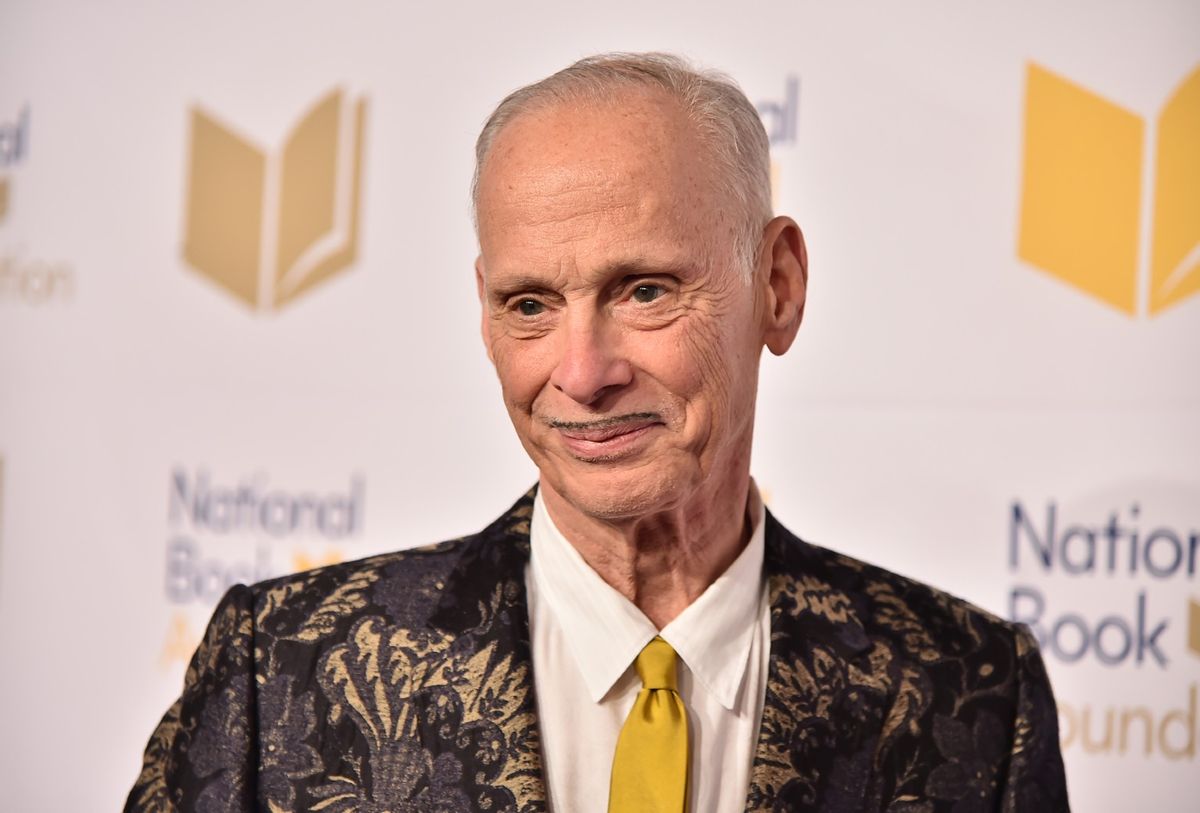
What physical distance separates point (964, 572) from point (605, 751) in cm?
123

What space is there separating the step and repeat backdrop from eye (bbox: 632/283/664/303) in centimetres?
117

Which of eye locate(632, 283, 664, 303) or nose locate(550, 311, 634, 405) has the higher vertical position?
eye locate(632, 283, 664, 303)

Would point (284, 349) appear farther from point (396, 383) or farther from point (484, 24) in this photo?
point (484, 24)

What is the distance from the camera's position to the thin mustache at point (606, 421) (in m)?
1.33

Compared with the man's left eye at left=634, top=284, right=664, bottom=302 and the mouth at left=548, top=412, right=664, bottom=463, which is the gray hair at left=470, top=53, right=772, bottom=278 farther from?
the mouth at left=548, top=412, right=664, bottom=463

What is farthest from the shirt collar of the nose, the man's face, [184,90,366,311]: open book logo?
[184,90,366,311]: open book logo

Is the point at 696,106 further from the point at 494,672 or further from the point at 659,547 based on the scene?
the point at 494,672

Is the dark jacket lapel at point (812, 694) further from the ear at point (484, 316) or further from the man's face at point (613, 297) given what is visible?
the ear at point (484, 316)

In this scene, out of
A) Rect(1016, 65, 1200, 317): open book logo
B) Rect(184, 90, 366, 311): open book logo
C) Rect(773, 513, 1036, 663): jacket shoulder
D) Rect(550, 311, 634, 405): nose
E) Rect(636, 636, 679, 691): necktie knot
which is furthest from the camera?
Rect(184, 90, 366, 311): open book logo

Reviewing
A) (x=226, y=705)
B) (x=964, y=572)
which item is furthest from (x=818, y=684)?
(x=964, y=572)

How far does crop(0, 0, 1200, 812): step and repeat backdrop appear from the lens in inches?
94.7

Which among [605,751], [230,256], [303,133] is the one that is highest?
[303,133]

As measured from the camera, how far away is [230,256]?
2.78m

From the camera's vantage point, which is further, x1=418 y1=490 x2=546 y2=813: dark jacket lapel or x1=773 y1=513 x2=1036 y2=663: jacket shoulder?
x1=773 y1=513 x2=1036 y2=663: jacket shoulder
